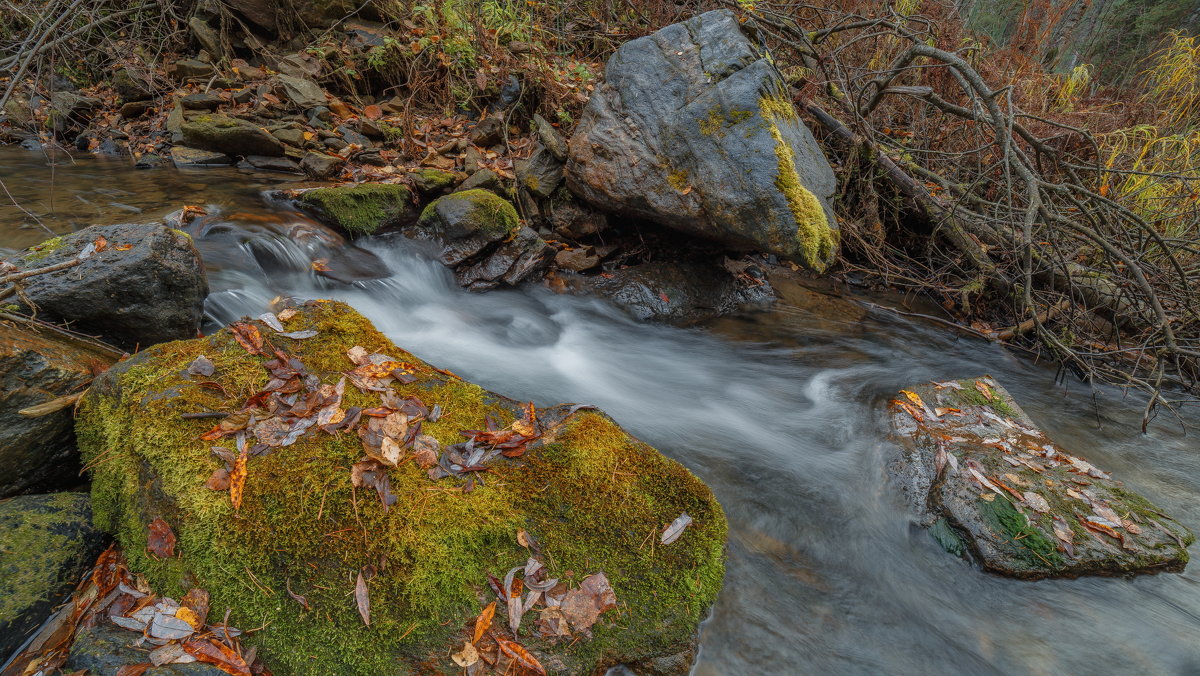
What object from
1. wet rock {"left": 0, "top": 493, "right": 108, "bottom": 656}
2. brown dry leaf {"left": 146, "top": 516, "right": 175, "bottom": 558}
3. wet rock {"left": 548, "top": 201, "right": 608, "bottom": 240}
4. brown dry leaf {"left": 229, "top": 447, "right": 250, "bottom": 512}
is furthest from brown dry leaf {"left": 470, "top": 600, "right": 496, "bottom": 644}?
wet rock {"left": 548, "top": 201, "right": 608, "bottom": 240}

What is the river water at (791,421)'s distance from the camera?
Result: 2.79 m

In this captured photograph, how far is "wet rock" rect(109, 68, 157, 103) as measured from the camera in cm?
858

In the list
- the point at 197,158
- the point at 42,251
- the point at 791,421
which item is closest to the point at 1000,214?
the point at 791,421

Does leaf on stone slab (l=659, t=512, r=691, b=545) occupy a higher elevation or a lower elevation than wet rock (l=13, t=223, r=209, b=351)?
lower

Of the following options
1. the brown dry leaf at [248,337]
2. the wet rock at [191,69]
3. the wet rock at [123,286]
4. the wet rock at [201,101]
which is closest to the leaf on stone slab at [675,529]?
the brown dry leaf at [248,337]

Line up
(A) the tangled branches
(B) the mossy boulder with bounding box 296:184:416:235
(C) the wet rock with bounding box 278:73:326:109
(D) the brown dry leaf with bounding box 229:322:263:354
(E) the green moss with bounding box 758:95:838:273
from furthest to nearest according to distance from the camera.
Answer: (C) the wet rock with bounding box 278:73:326:109
(B) the mossy boulder with bounding box 296:184:416:235
(A) the tangled branches
(E) the green moss with bounding box 758:95:838:273
(D) the brown dry leaf with bounding box 229:322:263:354

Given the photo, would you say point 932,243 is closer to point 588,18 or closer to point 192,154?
point 588,18

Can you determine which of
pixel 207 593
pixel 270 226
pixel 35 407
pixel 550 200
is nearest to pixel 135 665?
pixel 207 593

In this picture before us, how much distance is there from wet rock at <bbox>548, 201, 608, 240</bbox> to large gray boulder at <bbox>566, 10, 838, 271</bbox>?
2.05 feet

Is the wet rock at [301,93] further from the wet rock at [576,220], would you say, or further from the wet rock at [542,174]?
the wet rock at [576,220]

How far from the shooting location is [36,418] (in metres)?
2.44

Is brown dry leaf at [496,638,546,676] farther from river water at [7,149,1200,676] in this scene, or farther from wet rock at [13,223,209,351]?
wet rock at [13,223,209,351]

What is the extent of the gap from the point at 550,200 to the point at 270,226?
10.3 ft

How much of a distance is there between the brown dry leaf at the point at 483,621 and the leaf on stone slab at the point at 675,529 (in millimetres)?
797
